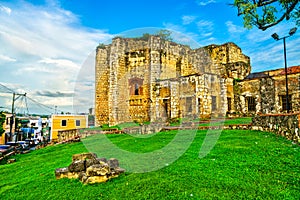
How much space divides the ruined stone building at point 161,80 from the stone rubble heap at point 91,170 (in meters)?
12.5

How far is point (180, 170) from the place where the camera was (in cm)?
588

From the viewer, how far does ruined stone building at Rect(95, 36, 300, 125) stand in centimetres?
1895

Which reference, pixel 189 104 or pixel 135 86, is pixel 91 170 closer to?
pixel 189 104

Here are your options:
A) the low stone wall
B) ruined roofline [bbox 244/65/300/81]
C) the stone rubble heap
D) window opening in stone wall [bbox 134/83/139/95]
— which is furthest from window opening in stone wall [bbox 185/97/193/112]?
the stone rubble heap

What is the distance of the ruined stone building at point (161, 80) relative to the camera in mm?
19375

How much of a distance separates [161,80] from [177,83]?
2494 millimetres

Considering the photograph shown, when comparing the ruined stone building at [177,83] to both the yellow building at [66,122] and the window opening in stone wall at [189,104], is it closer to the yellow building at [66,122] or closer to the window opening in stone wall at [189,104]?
the window opening in stone wall at [189,104]

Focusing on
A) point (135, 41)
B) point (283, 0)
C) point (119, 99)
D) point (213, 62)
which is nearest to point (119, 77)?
point (119, 99)

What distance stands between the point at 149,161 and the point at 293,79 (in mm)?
16058

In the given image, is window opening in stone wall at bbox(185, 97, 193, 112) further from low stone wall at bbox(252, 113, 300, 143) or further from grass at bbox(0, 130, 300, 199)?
grass at bbox(0, 130, 300, 199)

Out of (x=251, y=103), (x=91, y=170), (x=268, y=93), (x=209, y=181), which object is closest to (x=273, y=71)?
(x=268, y=93)

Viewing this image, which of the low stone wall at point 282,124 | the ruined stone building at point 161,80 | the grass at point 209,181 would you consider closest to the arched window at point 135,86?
the ruined stone building at point 161,80

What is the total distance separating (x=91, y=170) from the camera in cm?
586

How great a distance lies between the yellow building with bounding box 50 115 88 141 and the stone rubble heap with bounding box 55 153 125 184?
1318 inches
